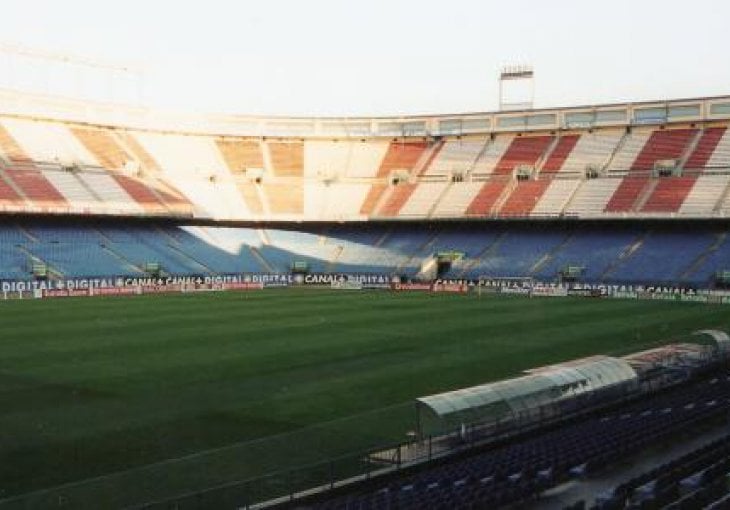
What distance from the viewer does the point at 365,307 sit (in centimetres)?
5534

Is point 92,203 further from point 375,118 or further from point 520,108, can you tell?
point 520,108

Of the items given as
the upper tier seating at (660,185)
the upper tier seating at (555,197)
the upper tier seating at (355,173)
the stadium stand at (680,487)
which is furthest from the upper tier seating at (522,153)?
the stadium stand at (680,487)

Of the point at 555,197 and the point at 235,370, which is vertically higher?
the point at 555,197

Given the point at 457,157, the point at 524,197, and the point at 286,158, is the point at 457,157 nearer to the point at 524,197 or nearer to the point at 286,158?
the point at 524,197

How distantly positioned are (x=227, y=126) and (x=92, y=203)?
21906 millimetres

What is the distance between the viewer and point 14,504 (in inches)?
643

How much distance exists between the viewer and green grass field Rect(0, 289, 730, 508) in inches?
804

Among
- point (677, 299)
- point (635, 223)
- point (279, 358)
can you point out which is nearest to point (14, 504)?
point (279, 358)

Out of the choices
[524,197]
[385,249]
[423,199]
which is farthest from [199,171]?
[524,197]

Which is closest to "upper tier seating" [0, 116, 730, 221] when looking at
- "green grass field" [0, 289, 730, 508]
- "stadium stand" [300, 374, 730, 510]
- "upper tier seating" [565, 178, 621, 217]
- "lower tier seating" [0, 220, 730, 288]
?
"upper tier seating" [565, 178, 621, 217]

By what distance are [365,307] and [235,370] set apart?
24614 millimetres

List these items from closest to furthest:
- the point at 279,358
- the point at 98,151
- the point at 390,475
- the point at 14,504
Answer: the point at 14,504 → the point at 390,475 → the point at 279,358 → the point at 98,151

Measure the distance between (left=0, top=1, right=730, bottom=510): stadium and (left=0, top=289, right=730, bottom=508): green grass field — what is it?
149 millimetres

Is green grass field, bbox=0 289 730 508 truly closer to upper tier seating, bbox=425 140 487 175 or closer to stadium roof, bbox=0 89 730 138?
stadium roof, bbox=0 89 730 138
